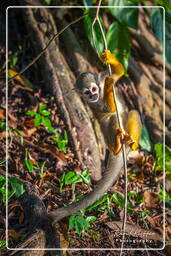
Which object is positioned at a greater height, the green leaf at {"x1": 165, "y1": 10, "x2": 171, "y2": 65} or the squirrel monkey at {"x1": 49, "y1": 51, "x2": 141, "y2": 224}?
the green leaf at {"x1": 165, "y1": 10, "x2": 171, "y2": 65}

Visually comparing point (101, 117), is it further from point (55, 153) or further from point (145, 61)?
point (145, 61)

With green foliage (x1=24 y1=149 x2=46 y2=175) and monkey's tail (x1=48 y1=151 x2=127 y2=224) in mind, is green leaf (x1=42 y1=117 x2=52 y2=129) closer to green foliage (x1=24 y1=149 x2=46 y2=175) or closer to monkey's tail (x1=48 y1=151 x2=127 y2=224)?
green foliage (x1=24 y1=149 x2=46 y2=175)

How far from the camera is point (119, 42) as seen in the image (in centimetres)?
503

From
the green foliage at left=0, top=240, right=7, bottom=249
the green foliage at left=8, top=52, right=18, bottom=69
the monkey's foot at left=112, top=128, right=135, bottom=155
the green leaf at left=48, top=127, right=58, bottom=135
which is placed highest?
the green foliage at left=8, top=52, right=18, bottom=69

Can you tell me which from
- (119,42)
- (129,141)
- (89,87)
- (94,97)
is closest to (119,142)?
(129,141)

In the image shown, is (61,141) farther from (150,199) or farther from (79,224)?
(79,224)

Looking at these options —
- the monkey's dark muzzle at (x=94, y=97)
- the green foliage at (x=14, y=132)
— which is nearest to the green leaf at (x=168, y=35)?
the monkey's dark muzzle at (x=94, y=97)

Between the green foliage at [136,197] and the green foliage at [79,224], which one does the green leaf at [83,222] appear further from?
the green foliage at [136,197]

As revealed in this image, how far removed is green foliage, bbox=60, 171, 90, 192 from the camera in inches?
154

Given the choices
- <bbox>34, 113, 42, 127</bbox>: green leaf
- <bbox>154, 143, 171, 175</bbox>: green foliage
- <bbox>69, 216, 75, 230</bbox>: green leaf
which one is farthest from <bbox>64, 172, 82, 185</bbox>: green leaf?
<bbox>154, 143, 171, 175</bbox>: green foliage

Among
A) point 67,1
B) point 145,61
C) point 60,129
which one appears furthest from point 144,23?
point 60,129

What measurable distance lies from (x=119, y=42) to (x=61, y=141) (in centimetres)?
164

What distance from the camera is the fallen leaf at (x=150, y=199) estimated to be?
13.8 ft

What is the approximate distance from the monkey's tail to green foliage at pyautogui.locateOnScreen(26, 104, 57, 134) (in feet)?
3.16
